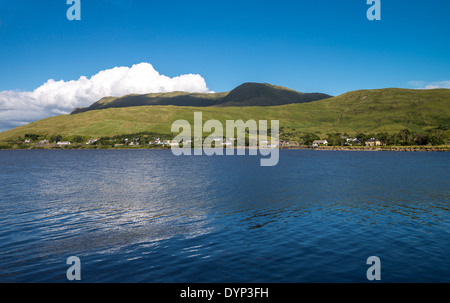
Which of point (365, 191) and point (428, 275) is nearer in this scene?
point (428, 275)

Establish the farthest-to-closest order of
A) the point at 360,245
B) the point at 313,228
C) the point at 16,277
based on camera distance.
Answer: the point at 313,228, the point at 360,245, the point at 16,277

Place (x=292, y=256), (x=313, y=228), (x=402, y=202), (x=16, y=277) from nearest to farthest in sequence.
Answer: (x=16, y=277)
(x=292, y=256)
(x=313, y=228)
(x=402, y=202)

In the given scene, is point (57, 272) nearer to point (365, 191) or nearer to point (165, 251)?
point (165, 251)

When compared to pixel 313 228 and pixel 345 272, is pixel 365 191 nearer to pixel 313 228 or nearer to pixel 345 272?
pixel 313 228

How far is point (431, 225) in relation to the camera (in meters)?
32.4

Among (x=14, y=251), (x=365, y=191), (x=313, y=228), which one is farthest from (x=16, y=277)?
(x=365, y=191)

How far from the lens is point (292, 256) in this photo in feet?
77.0

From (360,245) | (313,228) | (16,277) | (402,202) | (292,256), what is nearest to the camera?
(16,277)

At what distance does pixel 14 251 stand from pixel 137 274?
1163 cm

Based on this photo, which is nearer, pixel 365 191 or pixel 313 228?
pixel 313 228

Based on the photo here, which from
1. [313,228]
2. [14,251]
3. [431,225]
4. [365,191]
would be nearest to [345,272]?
[313,228]

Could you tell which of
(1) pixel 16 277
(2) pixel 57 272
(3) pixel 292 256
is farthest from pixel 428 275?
(1) pixel 16 277

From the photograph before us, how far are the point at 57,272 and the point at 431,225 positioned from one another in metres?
33.6
